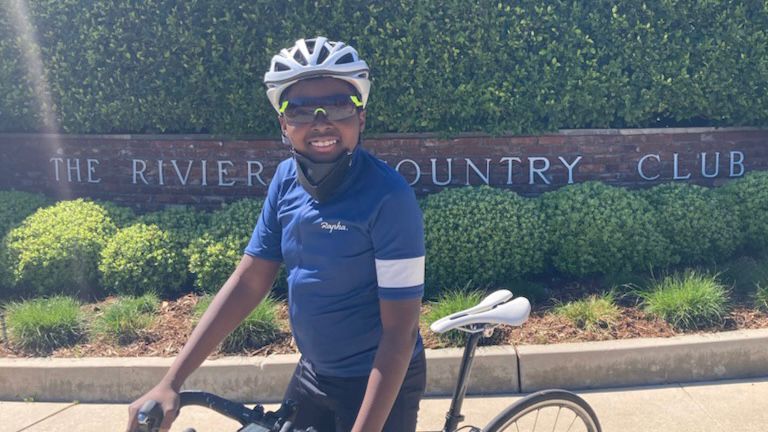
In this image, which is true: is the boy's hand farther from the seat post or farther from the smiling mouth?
the seat post

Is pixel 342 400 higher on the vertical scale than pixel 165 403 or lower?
lower

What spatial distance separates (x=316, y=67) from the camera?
2055 millimetres

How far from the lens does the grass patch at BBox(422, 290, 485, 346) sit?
4.63 meters

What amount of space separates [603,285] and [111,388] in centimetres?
367

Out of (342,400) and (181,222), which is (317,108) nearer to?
(342,400)

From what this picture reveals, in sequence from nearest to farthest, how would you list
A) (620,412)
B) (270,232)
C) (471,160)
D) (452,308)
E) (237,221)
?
1. (270,232)
2. (620,412)
3. (452,308)
4. (237,221)
5. (471,160)

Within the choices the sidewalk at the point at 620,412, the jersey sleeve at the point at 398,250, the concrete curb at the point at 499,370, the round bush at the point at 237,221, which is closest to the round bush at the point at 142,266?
the round bush at the point at 237,221

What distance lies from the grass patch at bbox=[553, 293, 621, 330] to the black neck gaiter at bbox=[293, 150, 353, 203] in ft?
10.6

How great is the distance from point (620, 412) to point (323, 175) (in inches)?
114

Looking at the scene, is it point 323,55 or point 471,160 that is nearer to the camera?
point 323,55

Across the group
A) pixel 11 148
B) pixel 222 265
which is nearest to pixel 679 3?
pixel 222 265

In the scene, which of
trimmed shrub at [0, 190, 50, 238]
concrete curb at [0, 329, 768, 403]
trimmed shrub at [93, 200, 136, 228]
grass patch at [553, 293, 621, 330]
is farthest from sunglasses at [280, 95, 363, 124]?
trimmed shrub at [0, 190, 50, 238]

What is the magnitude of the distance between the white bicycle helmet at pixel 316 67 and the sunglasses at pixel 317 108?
0.05 metres

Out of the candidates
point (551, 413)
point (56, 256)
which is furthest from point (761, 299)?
point (56, 256)
